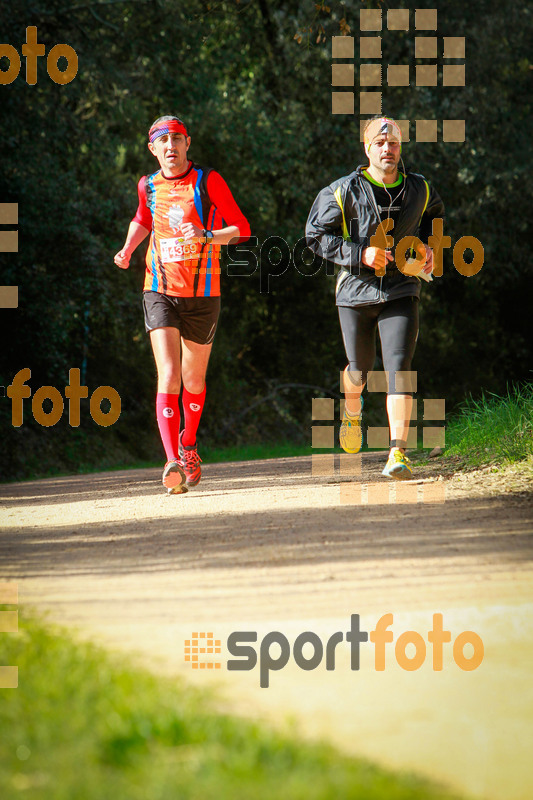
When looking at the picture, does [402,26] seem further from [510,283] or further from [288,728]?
[288,728]

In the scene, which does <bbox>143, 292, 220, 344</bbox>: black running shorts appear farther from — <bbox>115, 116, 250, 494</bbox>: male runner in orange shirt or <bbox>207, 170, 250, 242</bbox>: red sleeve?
<bbox>207, 170, 250, 242</bbox>: red sleeve

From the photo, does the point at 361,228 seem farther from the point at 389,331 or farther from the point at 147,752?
the point at 147,752

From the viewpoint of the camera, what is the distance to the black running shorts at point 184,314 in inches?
295

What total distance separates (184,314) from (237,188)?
11119 mm

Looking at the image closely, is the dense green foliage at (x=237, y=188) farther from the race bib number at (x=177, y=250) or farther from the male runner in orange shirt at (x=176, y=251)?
the race bib number at (x=177, y=250)

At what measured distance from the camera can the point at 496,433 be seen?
8.27m

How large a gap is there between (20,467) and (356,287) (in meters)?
9.04

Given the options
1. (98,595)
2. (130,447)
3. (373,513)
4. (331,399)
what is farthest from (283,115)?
(98,595)

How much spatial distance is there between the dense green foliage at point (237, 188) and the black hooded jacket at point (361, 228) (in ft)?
25.7

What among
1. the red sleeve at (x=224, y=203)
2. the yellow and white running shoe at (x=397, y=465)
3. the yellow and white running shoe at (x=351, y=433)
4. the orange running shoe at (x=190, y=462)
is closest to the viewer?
the yellow and white running shoe at (x=397, y=465)

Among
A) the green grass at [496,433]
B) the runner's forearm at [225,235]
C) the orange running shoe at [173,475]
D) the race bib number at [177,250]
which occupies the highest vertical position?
the runner's forearm at [225,235]

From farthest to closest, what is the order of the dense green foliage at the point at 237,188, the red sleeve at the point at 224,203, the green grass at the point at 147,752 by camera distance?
the dense green foliage at the point at 237,188, the red sleeve at the point at 224,203, the green grass at the point at 147,752

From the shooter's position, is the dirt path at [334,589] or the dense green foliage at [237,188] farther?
the dense green foliage at [237,188]

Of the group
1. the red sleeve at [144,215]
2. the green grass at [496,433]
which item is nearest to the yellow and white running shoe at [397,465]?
the green grass at [496,433]
